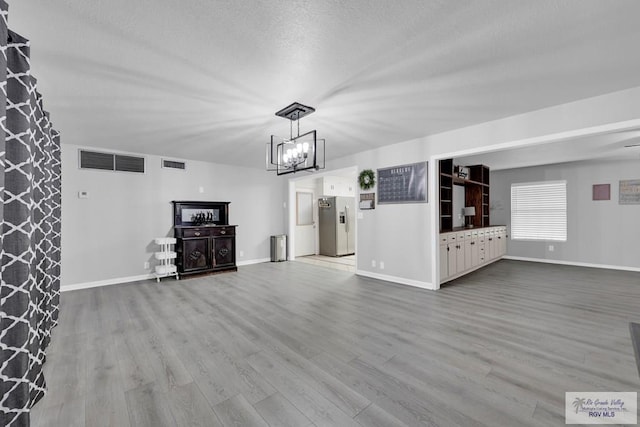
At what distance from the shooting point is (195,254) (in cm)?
536

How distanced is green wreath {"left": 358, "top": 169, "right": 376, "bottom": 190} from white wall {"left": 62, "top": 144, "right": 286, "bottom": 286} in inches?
119

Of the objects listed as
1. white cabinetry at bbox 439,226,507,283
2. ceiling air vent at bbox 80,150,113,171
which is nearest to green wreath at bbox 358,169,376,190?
white cabinetry at bbox 439,226,507,283

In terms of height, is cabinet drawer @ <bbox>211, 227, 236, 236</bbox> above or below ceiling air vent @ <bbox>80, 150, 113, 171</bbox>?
below

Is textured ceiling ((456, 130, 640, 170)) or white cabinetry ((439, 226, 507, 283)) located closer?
textured ceiling ((456, 130, 640, 170))

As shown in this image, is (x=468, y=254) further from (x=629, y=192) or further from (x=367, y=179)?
(x=629, y=192)

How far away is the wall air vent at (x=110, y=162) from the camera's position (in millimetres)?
4656

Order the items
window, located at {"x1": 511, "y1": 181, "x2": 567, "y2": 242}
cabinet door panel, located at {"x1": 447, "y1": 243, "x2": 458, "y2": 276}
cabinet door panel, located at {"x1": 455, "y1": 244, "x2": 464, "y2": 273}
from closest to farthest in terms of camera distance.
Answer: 1. cabinet door panel, located at {"x1": 447, "y1": 243, "x2": 458, "y2": 276}
2. cabinet door panel, located at {"x1": 455, "y1": 244, "x2": 464, "y2": 273}
3. window, located at {"x1": 511, "y1": 181, "x2": 567, "y2": 242}

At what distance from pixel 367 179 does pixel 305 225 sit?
11.1ft

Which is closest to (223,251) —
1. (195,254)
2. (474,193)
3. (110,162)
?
(195,254)

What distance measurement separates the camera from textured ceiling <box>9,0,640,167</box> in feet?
5.45

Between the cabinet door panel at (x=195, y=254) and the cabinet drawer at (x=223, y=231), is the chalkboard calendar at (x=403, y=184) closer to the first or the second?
the cabinet drawer at (x=223, y=231)

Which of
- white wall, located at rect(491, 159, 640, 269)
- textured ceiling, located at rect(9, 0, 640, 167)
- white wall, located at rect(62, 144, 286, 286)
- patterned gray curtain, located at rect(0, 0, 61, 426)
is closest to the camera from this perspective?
patterned gray curtain, located at rect(0, 0, 61, 426)

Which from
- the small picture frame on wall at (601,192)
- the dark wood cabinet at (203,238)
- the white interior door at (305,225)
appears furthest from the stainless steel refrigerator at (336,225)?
the small picture frame on wall at (601,192)

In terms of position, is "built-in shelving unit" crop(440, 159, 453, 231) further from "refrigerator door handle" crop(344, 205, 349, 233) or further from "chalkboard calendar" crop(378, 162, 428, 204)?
"refrigerator door handle" crop(344, 205, 349, 233)
